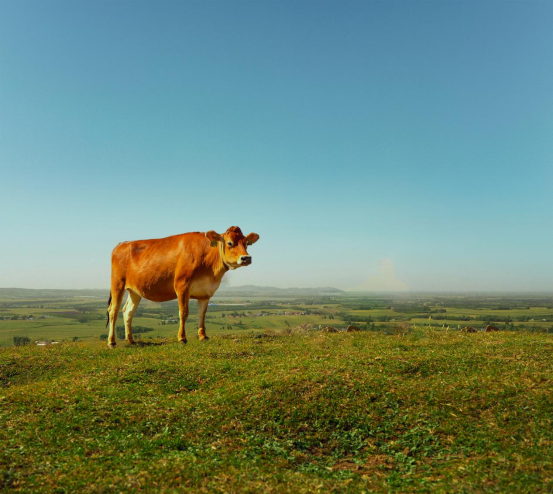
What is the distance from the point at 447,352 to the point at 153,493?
11110 millimetres

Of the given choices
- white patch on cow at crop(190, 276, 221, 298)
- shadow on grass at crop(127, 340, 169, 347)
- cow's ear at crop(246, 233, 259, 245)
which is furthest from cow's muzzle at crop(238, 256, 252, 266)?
shadow on grass at crop(127, 340, 169, 347)

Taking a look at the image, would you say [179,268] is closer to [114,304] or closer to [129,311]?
[129,311]

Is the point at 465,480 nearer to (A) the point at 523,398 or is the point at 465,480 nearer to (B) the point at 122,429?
(A) the point at 523,398

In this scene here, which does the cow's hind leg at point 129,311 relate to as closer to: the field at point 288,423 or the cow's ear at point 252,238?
the field at point 288,423

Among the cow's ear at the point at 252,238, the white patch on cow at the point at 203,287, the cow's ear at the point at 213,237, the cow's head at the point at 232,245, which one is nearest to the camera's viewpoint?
the cow's head at the point at 232,245

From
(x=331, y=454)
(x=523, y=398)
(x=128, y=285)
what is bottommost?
(x=331, y=454)

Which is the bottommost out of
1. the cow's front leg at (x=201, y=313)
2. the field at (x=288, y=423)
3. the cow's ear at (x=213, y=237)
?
the field at (x=288, y=423)

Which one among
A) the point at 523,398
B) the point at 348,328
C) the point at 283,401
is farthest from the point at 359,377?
the point at 348,328

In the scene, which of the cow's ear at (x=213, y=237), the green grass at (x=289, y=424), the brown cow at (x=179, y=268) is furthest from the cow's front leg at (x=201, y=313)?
the green grass at (x=289, y=424)

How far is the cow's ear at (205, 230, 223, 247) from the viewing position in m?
17.6

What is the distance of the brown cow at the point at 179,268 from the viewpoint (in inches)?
695

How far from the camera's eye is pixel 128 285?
18.9 m

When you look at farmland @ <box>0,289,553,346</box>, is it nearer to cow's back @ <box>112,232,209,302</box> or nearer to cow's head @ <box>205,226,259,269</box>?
cow's back @ <box>112,232,209,302</box>

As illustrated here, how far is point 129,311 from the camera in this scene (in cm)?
1919
